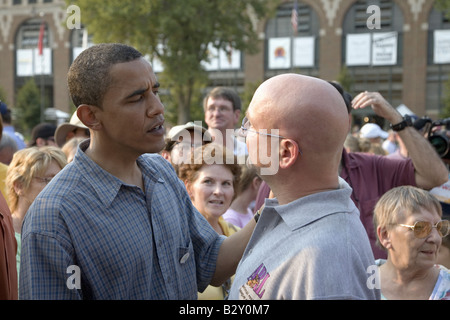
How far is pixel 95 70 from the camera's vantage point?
1969mm

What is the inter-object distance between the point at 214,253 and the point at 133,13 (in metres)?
24.6

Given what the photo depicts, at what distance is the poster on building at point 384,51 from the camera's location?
35188 millimetres

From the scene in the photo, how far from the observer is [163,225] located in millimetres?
2100

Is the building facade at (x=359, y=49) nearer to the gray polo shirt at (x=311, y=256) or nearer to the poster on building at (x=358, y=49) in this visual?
the poster on building at (x=358, y=49)

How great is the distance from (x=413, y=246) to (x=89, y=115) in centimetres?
193

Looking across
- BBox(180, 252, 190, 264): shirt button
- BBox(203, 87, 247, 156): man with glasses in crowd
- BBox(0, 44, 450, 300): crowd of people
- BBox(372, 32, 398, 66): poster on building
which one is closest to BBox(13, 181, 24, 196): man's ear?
BBox(0, 44, 450, 300): crowd of people

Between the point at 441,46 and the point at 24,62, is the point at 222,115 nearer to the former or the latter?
the point at 441,46

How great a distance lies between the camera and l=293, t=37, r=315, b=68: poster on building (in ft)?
120

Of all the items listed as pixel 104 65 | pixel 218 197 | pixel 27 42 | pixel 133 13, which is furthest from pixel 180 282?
pixel 27 42

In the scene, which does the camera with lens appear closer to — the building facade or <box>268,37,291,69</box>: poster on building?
the building facade

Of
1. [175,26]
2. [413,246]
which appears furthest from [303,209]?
[175,26]

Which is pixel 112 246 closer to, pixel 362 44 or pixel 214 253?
pixel 214 253

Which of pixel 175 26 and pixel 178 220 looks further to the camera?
pixel 175 26

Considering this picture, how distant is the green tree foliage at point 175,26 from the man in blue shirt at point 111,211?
2366 cm
